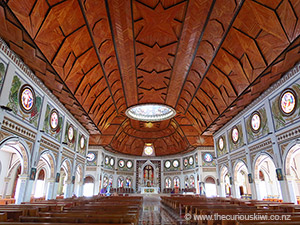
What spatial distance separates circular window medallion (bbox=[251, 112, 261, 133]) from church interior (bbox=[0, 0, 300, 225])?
0.43 ft

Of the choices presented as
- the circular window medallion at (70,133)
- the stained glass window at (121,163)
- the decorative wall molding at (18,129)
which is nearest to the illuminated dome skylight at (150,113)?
the circular window medallion at (70,133)

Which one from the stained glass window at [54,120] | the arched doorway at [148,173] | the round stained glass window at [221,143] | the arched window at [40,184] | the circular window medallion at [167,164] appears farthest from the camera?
the circular window medallion at [167,164]

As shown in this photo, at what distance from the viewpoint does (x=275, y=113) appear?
535 inches

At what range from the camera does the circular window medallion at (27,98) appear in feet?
38.1

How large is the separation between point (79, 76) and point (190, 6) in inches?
344

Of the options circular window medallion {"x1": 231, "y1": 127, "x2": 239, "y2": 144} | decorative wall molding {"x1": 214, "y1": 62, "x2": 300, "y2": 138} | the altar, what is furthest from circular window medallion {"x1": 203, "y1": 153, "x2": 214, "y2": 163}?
decorative wall molding {"x1": 214, "y1": 62, "x2": 300, "y2": 138}

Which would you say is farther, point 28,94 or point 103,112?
point 103,112

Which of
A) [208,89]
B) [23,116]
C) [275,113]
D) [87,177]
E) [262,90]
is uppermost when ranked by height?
[208,89]

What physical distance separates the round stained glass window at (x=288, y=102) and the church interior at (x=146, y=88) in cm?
6

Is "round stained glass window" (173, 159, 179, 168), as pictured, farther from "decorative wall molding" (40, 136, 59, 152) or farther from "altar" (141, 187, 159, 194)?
"decorative wall molding" (40, 136, 59, 152)

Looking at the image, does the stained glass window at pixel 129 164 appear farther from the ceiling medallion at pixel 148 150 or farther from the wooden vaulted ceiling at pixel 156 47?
the wooden vaulted ceiling at pixel 156 47

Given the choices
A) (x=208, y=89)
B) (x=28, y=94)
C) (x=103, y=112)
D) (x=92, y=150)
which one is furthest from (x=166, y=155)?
(x=28, y=94)

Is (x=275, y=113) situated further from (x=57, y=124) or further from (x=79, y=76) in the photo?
(x=57, y=124)

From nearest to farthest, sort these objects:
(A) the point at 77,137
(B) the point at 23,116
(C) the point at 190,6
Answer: (C) the point at 190,6 → (B) the point at 23,116 → (A) the point at 77,137
